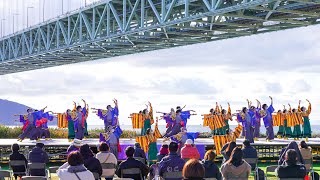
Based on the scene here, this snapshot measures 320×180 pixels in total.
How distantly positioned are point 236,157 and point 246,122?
19.1m

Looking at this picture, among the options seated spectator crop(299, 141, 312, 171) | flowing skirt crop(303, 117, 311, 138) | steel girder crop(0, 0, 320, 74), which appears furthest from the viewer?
flowing skirt crop(303, 117, 311, 138)

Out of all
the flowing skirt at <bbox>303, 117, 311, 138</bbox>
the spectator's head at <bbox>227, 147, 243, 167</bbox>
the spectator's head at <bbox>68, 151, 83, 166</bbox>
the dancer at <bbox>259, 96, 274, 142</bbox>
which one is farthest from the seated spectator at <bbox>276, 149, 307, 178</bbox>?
the flowing skirt at <bbox>303, 117, 311, 138</bbox>

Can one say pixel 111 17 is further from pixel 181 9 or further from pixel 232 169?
pixel 232 169

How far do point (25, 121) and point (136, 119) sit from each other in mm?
5562

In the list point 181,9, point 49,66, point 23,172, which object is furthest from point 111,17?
point 23,172

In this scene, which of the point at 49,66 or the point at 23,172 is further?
the point at 49,66

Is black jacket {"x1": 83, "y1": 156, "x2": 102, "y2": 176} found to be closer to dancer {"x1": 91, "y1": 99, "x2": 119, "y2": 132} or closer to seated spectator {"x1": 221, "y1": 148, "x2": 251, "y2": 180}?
seated spectator {"x1": 221, "y1": 148, "x2": 251, "y2": 180}

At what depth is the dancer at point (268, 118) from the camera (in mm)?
31531

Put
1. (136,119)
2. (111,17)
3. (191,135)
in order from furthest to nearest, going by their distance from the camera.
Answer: (111,17)
(136,119)
(191,135)

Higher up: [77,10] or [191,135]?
[77,10]

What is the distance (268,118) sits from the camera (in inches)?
1267

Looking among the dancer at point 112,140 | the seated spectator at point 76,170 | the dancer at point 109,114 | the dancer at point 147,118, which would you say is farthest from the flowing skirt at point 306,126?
the seated spectator at point 76,170

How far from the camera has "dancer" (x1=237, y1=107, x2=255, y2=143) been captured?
29797 millimetres

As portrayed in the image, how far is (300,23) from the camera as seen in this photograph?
3159 cm
